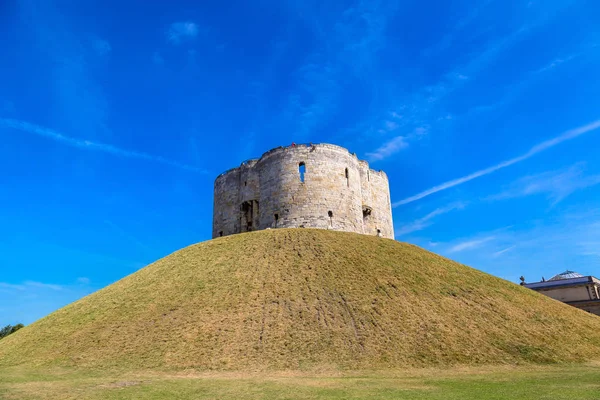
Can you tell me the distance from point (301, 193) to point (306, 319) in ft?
54.9

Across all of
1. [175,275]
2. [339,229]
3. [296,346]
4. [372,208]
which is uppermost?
[372,208]

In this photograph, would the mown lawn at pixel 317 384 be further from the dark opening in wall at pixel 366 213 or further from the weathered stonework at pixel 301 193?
the dark opening in wall at pixel 366 213

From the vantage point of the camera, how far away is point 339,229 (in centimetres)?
3538

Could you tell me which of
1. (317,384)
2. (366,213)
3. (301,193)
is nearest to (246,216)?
(301,193)

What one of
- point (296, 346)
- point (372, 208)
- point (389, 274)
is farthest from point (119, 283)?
point (372, 208)

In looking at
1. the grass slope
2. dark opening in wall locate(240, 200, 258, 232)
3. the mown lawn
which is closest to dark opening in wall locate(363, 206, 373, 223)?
dark opening in wall locate(240, 200, 258, 232)

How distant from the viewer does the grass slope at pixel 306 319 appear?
17922mm

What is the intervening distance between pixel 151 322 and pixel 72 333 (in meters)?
4.16

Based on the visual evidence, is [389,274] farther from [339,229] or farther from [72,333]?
[72,333]

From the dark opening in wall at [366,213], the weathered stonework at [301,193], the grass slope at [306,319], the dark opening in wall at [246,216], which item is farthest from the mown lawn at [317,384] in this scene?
the dark opening in wall at [366,213]

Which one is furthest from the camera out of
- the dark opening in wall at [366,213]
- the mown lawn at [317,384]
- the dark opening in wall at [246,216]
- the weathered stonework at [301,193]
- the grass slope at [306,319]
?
the dark opening in wall at [366,213]

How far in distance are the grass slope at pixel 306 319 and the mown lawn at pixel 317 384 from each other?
114 cm

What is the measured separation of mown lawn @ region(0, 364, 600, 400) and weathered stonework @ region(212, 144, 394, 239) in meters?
20.0

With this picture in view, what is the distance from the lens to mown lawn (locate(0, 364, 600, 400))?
12344 mm
